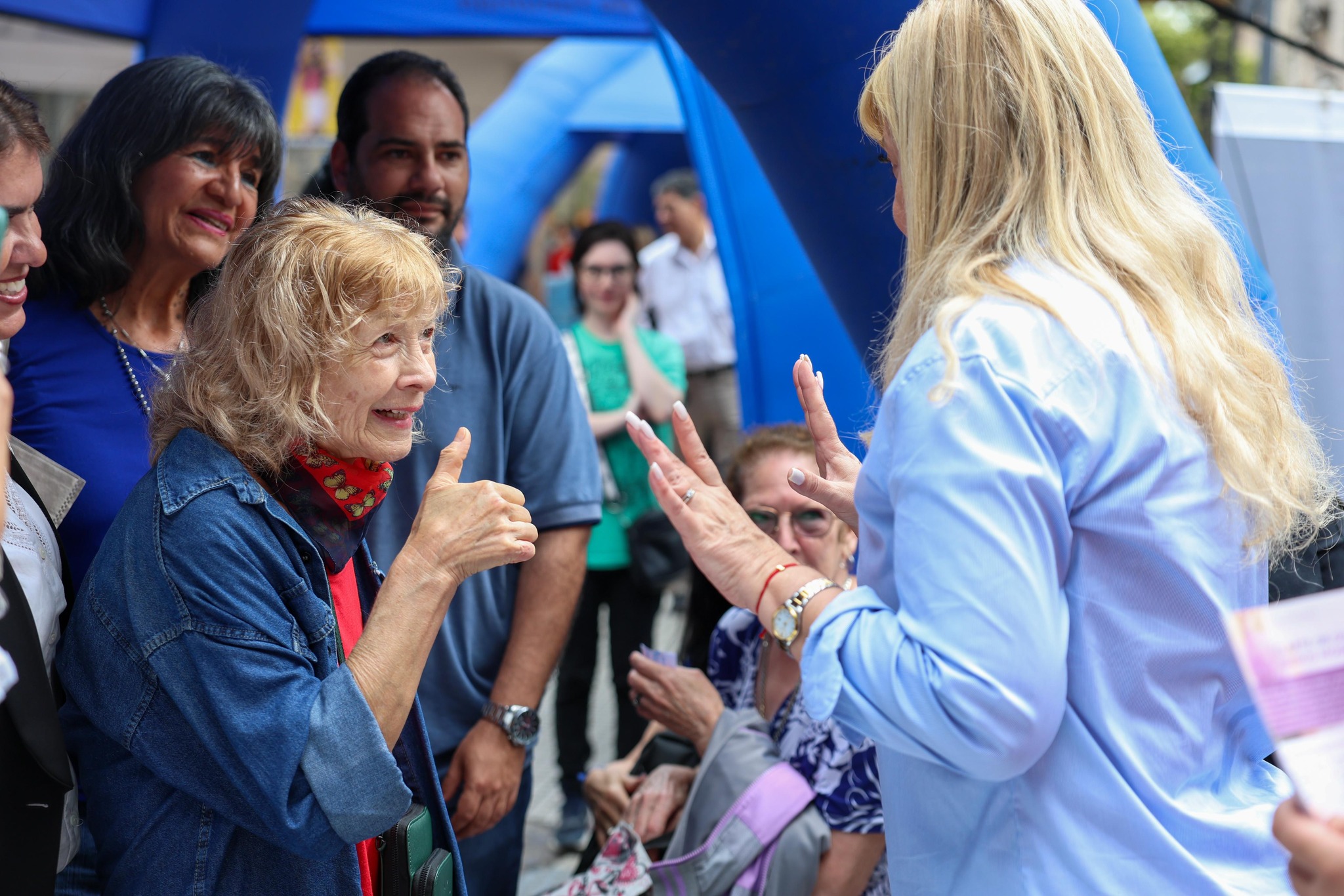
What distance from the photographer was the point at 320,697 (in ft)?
4.38

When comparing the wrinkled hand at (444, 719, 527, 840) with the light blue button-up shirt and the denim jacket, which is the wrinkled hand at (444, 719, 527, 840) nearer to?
the denim jacket

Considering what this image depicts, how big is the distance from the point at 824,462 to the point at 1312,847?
3.02 feet

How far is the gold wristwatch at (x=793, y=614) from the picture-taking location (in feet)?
4.01

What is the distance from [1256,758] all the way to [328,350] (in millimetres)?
1177

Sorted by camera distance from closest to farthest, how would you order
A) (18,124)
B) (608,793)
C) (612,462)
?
1. (18,124)
2. (608,793)
3. (612,462)

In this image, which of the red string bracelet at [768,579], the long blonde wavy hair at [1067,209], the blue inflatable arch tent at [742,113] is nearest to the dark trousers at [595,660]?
the blue inflatable arch tent at [742,113]

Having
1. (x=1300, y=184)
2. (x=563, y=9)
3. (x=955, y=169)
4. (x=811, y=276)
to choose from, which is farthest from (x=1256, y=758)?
(x=563, y=9)

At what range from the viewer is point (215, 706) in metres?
1.29

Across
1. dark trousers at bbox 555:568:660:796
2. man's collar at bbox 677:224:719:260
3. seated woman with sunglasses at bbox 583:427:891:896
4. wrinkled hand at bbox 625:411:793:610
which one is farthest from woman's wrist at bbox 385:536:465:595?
man's collar at bbox 677:224:719:260

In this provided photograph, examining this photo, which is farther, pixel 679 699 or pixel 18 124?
pixel 679 699

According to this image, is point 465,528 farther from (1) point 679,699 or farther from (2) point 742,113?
(2) point 742,113

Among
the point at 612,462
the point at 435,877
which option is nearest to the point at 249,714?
the point at 435,877

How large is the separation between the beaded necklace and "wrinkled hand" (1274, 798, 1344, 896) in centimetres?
163

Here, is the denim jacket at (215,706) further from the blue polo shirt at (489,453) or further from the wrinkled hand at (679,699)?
the wrinkled hand at (679,699)
